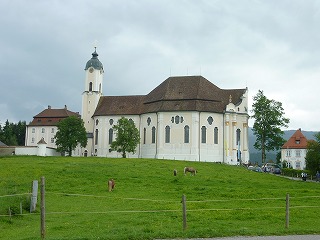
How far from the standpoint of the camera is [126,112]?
8200 cm

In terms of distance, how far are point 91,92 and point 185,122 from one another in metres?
23.2

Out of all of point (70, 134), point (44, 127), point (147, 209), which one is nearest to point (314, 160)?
point (147, 209)

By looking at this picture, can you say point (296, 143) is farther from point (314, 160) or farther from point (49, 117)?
point (49, 117)

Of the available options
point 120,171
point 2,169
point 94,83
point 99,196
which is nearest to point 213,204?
point 99,196

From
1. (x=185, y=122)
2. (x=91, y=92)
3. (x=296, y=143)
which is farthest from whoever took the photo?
(x=296, y=143)

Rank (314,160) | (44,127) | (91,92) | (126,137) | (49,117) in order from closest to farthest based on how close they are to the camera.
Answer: (314,160) < (126,137) < (91,92) < (44,127) < (49,117)

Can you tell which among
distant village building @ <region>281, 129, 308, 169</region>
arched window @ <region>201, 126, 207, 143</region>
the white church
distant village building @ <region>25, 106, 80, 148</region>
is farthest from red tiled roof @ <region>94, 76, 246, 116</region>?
distant village building @ <region>281, 129, 308, 169</region>

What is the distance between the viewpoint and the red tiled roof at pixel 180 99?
74.8 meters

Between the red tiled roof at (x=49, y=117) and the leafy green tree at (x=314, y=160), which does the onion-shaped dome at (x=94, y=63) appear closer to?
the red tiled roof at (x=49, y=117)

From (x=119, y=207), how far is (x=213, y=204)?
5246 mm

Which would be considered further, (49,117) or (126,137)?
(49,117)

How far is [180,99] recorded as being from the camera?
75.4 m

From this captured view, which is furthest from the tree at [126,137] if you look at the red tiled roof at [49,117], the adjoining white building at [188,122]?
the red tiled roof at [49,117]

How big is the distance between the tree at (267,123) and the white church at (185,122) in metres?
1.99
